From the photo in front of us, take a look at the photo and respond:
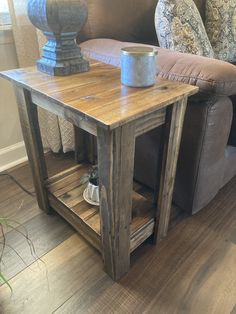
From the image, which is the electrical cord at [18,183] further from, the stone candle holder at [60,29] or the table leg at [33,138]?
the stone candle holder at [60,29]

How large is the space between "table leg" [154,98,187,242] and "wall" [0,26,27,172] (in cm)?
97

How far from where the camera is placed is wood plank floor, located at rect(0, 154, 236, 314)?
0.88 metres

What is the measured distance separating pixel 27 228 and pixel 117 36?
3.34 feet

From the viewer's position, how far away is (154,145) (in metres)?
1.09

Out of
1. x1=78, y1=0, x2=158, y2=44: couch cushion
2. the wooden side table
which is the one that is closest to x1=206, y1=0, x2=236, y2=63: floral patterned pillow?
x1=78, y1=0, x2=158, y2=44: couch cushion

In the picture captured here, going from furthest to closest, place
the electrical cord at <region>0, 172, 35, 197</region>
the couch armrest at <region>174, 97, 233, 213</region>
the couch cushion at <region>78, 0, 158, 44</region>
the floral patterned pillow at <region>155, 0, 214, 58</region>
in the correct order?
1. the electrical cord at <region>0, 172, 35, 197</region>
2. the couch cushion at <region>78, 0, 158, 44</region>
3. the floral patterned pillow at <region>155, 0, 214, 58</region>
4. the couch armrest at <region>174, 97, 233, 213</region>

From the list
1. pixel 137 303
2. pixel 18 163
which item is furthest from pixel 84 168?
pixel 137 303

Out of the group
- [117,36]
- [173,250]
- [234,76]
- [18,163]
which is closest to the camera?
[234,76]

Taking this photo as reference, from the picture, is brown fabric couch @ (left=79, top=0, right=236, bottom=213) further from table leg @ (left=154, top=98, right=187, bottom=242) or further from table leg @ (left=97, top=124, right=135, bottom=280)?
table leg @ (left=97, top=124, right=135, bottom=280)

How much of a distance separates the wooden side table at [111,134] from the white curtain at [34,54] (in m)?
0.44

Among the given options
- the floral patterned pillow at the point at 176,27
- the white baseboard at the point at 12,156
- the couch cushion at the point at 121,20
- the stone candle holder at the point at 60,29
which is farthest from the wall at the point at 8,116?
the floral patterned pillow at the point at 176,27

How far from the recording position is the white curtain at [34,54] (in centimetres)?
124

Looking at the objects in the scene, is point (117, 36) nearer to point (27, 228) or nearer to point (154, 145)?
point (154, 145)

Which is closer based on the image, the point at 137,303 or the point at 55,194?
the point at 137,303
